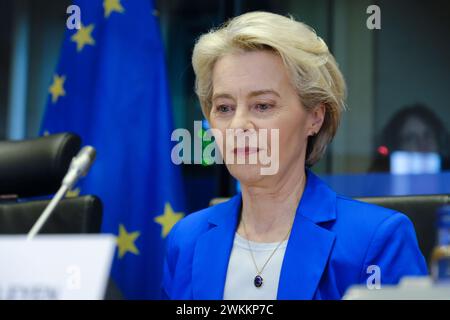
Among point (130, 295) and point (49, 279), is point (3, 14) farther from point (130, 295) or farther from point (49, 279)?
point (49, 279)

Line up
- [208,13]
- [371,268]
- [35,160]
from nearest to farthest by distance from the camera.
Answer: [371,268] → [35,160] → [208,13]

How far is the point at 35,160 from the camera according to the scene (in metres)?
2.02

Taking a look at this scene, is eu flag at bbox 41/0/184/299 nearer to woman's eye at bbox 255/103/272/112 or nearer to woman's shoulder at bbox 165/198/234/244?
woman's shoulder at bbox 165/198/234/244

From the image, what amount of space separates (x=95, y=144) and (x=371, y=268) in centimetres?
157

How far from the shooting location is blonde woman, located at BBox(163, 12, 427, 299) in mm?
1783

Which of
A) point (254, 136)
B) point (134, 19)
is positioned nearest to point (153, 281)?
point (134, 19)

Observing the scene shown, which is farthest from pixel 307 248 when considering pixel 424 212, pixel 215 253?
pixel 424 212

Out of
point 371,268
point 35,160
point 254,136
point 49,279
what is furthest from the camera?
point 35,160

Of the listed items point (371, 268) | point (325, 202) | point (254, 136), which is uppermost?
point (254, 136)

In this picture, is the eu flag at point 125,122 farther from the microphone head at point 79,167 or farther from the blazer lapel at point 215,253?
the microphone head at point 79,167

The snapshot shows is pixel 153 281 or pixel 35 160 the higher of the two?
pixel 35 160

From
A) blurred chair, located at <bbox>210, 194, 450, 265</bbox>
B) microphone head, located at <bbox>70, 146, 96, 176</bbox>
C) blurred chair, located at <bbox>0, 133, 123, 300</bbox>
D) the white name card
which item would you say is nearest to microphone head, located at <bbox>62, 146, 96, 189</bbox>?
microphone head, located at <bbox>70, 146, 96, 176</bbox>

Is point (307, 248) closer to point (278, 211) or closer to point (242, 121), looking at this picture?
point (278, 211)

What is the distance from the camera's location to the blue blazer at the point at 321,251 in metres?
1.76
